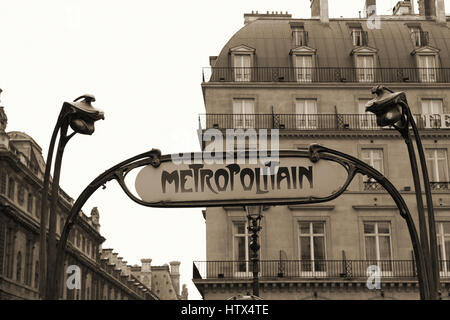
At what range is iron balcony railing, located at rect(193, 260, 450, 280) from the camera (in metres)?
38.3

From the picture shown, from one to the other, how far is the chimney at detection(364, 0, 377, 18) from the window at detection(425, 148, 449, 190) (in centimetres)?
1040

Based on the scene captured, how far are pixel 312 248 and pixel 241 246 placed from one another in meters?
3.73

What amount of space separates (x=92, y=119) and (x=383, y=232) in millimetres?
32420

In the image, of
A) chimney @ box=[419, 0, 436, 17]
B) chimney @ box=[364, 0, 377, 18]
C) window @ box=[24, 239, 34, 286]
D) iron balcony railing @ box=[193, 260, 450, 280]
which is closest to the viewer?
iron balcony railing @ box=[193, 260, 450, 280]

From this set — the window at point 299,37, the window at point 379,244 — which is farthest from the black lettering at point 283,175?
the window at point 299,37

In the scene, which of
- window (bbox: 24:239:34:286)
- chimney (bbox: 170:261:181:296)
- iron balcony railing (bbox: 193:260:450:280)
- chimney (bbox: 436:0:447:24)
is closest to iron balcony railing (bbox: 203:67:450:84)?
chimney (bbox: 436:0:447:24)

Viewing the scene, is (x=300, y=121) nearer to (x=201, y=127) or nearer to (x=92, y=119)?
(x=201, y=127)

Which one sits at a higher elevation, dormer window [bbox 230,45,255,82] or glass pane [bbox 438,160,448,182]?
dormer window [bbox 230,45,255,82]

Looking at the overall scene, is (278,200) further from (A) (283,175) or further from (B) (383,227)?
(B) (383,227)

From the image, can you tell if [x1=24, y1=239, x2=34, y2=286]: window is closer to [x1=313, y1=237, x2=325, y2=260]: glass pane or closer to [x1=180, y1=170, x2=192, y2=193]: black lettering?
[x1=313, y1=237, x2=325, y2=260]: glass pane

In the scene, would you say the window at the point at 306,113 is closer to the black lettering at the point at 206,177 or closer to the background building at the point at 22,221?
the background building at the point at 22,221
